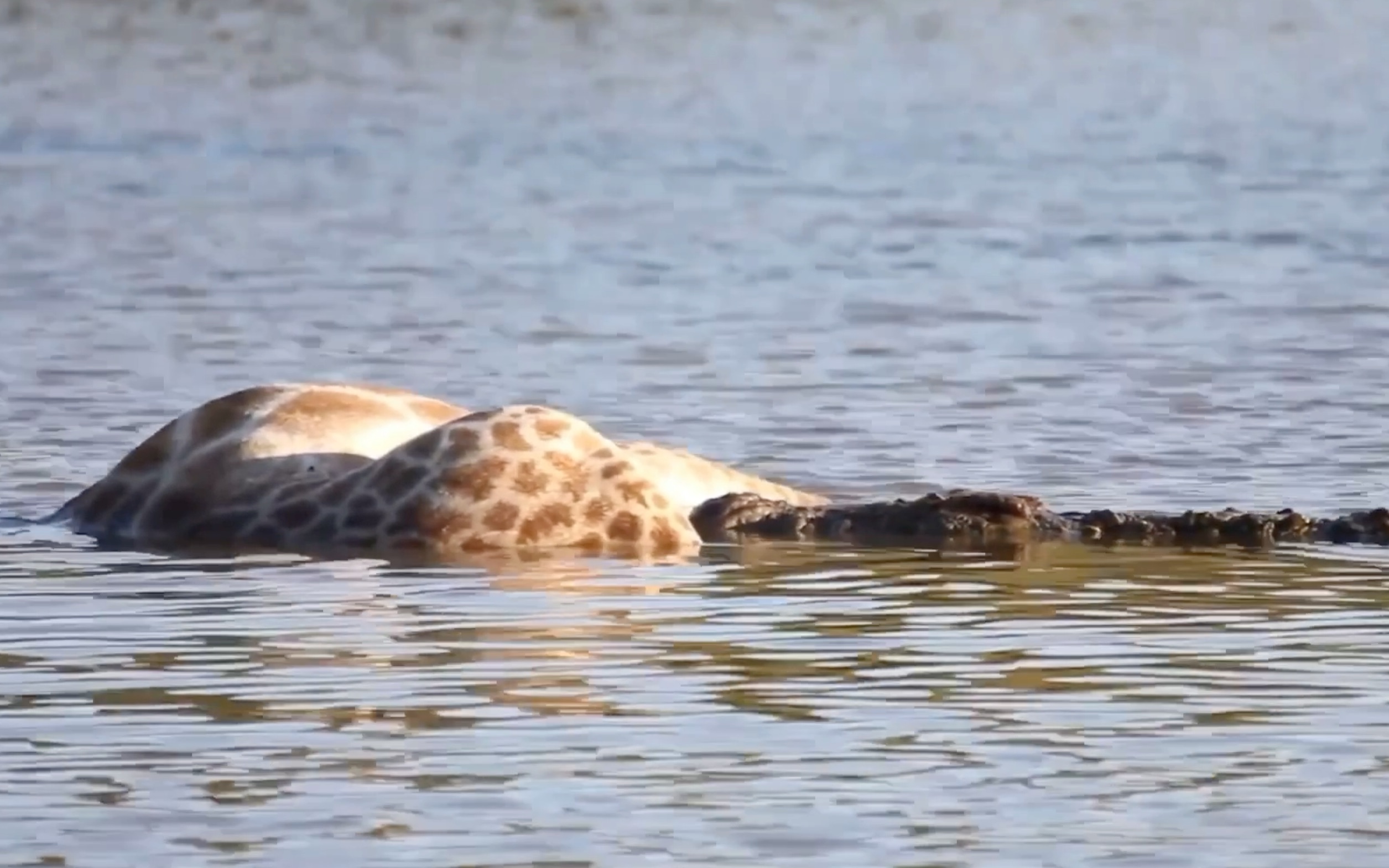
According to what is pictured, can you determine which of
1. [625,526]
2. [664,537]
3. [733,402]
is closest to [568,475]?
[625,526]

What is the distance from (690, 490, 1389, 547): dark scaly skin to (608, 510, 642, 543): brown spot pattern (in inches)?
8.8

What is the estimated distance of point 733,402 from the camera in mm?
13859

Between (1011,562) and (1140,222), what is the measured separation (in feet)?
29.8

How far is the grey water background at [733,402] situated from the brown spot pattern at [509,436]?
2.26 ft

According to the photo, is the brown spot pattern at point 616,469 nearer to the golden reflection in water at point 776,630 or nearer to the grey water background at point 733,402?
the golden reflection in water at point 776,630

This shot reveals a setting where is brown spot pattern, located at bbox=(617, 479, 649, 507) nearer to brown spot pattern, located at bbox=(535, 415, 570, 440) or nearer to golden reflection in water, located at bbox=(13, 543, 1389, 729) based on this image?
brown spot pattern, located at bbox=(535, 415, 570, 440)

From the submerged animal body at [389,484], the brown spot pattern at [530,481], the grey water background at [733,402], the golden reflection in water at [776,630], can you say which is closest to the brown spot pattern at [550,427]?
the submerged animal body at [389,484]

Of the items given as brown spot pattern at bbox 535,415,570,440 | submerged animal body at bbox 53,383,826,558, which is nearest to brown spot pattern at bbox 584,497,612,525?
submerged animal body at bbox 53,383,826,558

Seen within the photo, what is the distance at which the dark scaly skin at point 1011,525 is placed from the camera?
1066cm

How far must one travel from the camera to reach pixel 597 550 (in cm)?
1092

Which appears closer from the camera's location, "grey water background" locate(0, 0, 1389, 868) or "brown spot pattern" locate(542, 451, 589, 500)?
"grey water background" locate(0, 0, 1389, 868)

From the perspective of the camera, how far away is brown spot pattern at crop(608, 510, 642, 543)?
11.0m

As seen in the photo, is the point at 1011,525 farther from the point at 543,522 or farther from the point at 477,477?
the point at 477,477

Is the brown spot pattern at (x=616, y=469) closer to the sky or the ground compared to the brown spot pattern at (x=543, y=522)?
closer to the sky
